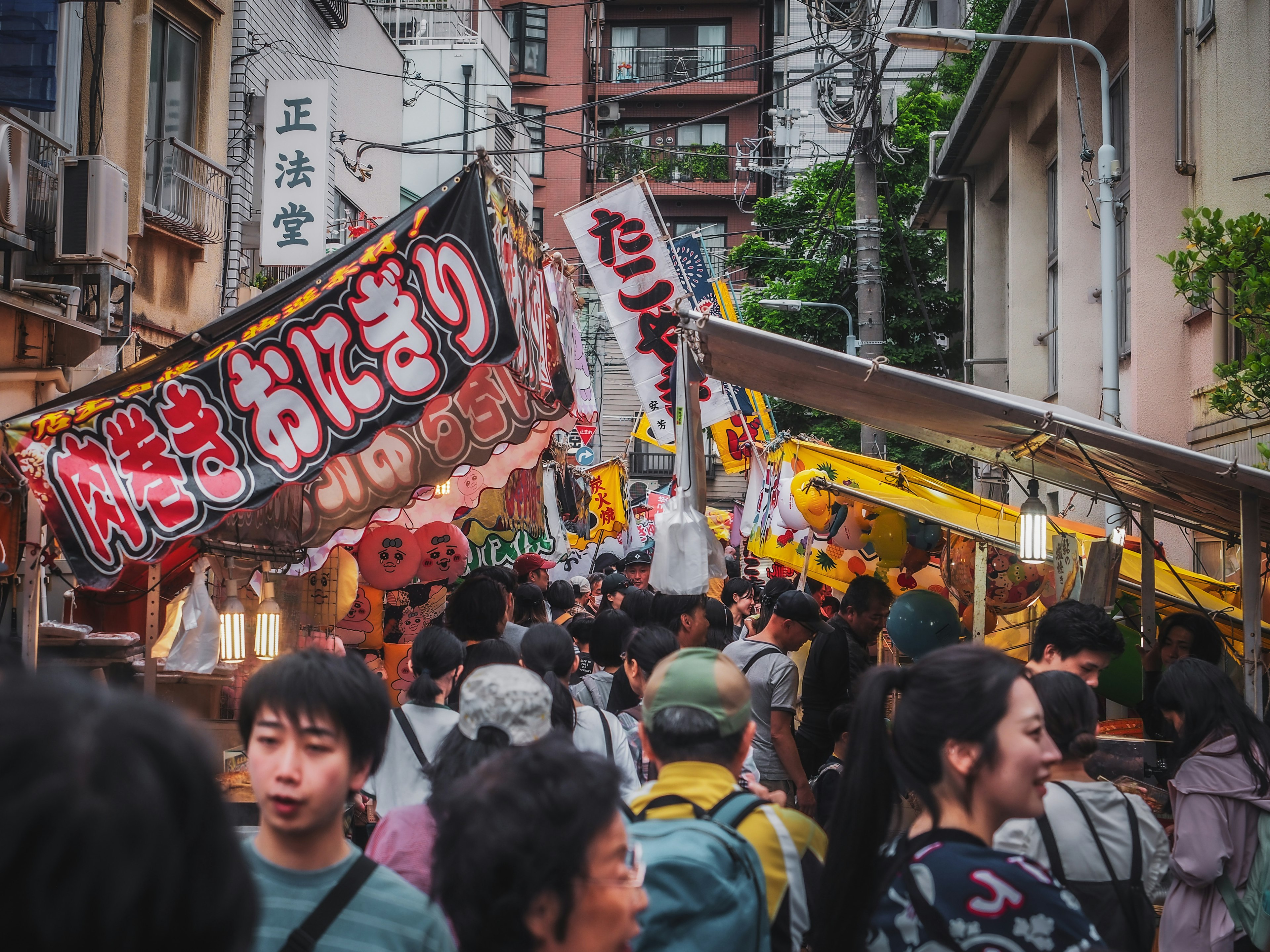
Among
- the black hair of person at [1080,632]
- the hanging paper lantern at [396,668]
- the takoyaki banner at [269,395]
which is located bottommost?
the hanging paper lantern at [396,668]

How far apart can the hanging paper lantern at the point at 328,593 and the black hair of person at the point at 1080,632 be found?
236 inches

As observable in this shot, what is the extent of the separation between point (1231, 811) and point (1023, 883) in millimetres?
2697

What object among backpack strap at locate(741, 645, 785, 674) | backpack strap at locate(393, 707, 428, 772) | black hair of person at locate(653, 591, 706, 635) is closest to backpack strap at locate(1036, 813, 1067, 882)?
backpack strap at locate(393, 707, 428, 772)

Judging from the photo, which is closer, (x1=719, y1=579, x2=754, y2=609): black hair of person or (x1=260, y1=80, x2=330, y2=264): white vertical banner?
(x1=719, y1=579, x2=754, y2=609): black hair of person

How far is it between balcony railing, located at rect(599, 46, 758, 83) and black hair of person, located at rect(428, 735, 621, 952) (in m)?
55.5

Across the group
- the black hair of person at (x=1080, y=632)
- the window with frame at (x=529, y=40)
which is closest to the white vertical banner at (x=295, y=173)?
the black hair of person at (x=1080, y=632)

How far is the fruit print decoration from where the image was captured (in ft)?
32.8

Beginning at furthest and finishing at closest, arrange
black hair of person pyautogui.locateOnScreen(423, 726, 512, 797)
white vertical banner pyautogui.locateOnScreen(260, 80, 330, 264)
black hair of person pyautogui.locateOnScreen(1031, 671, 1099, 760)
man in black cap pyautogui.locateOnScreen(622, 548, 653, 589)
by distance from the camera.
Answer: man in black cap pyautogui.locateOnScreen(622, 548, 653, 589) → white vertical banner pyautogui.locateOnScreen(260, 80, 330, 264) → black hair of person pyautogui.locateOnScreen(1031, 671, 1099, 760) → black hair of person pyautogui.locateOnScreen(423, 726, 512, 797)

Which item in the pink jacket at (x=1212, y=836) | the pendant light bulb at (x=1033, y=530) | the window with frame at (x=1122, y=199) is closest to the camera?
the pink jacket at (x=1212, y=836)

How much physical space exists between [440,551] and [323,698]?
7.08m

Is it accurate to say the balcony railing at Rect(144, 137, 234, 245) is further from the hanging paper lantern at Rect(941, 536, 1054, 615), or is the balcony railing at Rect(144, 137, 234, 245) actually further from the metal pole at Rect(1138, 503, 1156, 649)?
the metal pole at Rect(1138, 503, 1156, 649)

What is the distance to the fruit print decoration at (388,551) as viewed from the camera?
9.98 m

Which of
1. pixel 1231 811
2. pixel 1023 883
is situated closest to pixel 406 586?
pixel 1231 811

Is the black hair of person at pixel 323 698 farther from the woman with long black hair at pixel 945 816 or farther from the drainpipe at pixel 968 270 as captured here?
the drainpipe at pixel 968 270
